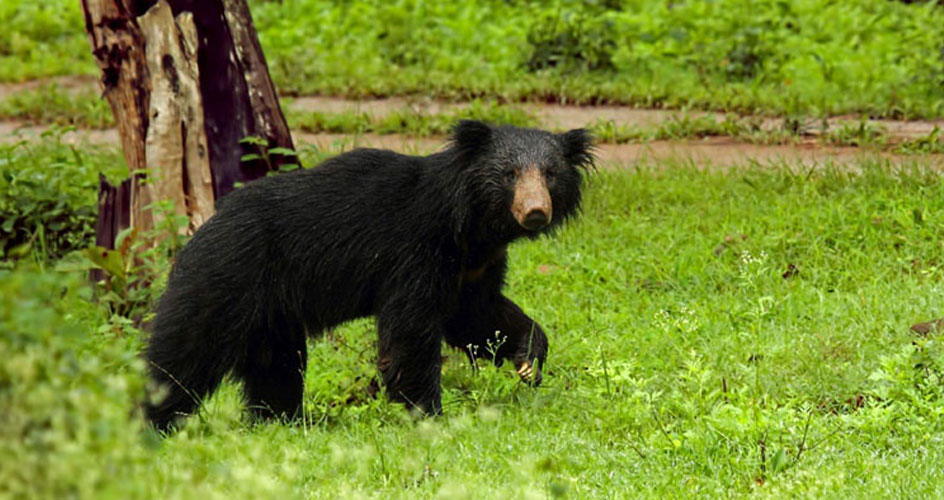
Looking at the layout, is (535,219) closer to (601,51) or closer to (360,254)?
(360,254)

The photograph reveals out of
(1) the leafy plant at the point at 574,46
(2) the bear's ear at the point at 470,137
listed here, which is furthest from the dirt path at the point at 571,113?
(2) the bear's ear at the point at 470,137

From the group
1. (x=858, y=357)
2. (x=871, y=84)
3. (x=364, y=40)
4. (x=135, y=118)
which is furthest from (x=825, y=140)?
(x=364, y=40)

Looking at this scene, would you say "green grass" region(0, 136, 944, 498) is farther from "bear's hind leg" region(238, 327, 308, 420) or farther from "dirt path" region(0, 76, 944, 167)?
"dirt path" region(0, 76, 944, 167)

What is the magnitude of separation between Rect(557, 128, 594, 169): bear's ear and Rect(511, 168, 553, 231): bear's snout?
28cm

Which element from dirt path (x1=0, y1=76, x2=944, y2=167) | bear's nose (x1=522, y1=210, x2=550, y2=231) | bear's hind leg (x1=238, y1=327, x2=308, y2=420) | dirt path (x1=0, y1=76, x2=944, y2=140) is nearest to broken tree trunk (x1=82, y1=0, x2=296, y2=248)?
dirt path (x1=0, y1=76, x2=944, y2=167)

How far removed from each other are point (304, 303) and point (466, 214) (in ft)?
2.48

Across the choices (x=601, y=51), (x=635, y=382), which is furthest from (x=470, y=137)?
(x=601, y=51)

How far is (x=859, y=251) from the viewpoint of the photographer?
701 cm

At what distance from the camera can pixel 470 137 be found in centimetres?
526

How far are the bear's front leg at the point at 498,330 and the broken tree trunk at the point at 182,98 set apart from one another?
2188 millimetres

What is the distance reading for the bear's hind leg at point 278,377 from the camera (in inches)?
215

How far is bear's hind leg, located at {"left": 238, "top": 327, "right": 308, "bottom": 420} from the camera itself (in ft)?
17.9

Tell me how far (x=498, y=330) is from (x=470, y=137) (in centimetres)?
85

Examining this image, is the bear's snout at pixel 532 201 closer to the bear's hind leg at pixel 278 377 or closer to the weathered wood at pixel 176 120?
the bear's hind leg at pixel 278 377
